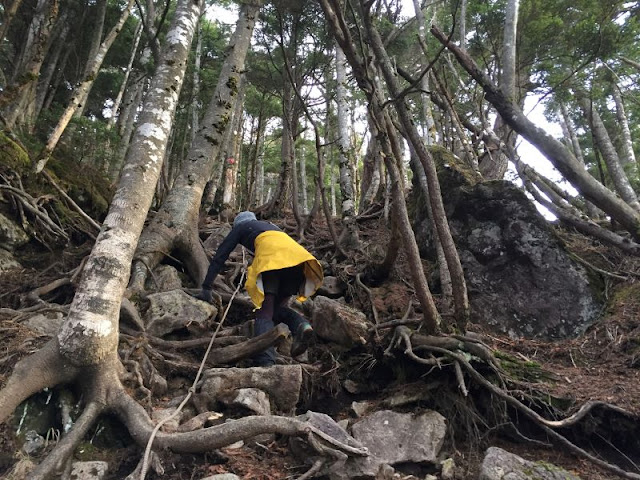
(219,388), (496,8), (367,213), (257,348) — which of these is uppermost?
(496,8)

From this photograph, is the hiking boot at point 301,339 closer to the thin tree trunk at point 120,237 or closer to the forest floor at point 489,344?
the forest floor at point 489,344

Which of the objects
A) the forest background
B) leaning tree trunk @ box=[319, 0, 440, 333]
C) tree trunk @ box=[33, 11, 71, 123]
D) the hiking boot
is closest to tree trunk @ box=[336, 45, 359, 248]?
the forest background

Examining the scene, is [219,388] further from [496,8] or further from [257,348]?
[496,8]

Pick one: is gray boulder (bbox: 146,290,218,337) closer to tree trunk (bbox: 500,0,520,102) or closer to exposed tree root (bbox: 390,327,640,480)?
exposed tree root (bbox: 390,327,640,480)

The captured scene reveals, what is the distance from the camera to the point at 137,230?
3.54 meters

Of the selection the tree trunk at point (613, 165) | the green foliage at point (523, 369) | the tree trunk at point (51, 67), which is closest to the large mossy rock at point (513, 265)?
the green foliage at point (523, 369)

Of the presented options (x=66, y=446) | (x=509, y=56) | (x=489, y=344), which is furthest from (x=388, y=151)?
(x=509, y=56)

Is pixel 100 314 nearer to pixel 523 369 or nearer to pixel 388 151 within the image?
pixel 388 151

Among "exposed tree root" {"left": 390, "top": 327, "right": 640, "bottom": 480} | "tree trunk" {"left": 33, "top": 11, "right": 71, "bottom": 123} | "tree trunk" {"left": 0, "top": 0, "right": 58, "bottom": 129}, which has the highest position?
"tree trunk" {"left": 33, "top": 11, "right": 71, "bottom": 123}

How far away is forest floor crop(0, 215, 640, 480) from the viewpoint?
2.76 meters

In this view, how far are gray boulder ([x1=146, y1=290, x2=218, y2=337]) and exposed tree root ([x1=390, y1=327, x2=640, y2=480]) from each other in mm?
2063

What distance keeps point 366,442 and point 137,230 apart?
2457 mm

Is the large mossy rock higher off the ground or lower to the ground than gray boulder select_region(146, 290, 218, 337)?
higher

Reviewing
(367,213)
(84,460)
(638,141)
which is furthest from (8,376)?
(638,141)
